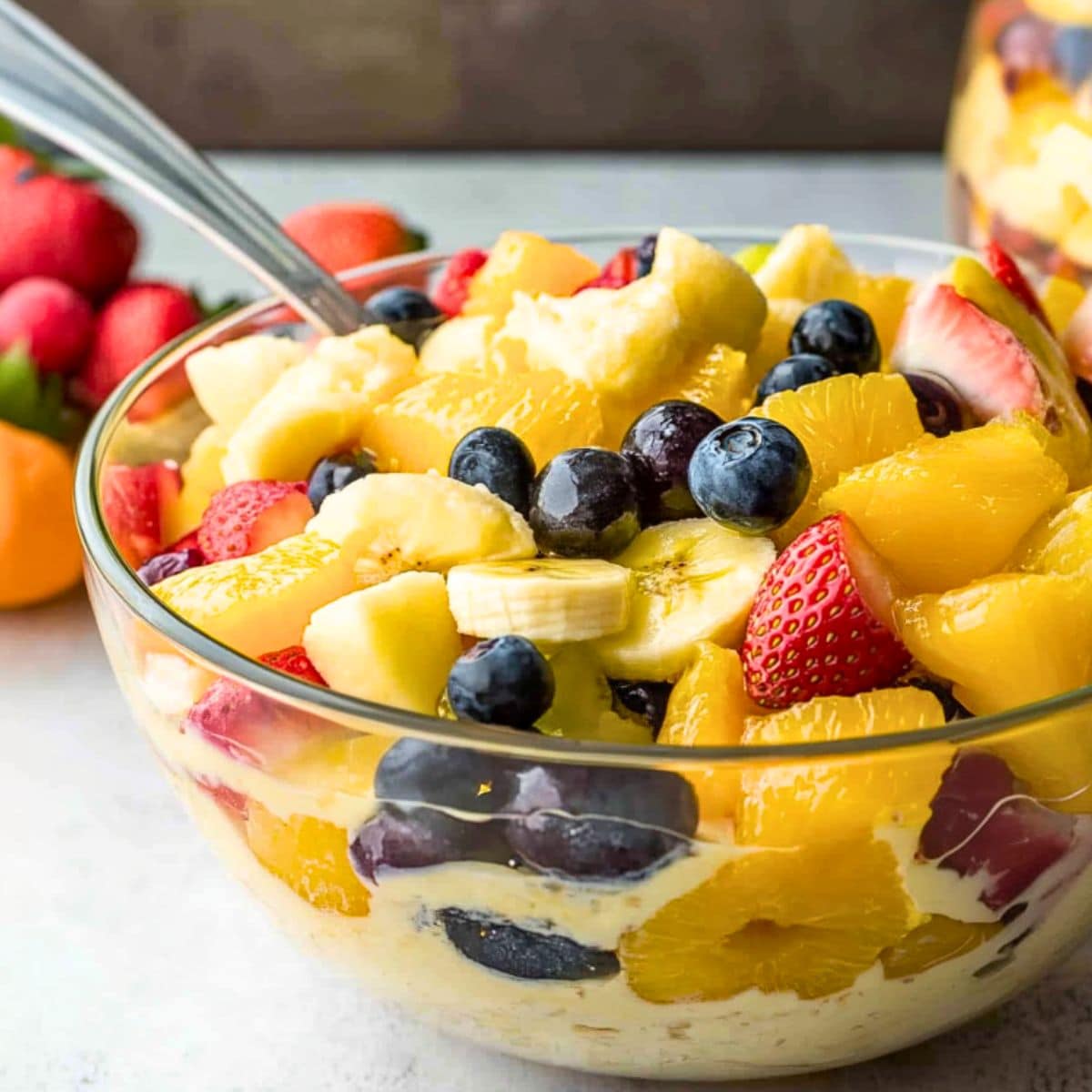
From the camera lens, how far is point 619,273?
→ 114 centimetres

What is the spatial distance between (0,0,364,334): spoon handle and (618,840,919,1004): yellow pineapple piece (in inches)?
24.6

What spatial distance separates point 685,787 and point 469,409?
355 millimetres

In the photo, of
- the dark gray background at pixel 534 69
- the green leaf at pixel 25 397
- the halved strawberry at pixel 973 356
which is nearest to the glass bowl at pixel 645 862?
the halved strawberry at pixel 973 356

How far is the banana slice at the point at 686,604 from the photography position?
77 cm

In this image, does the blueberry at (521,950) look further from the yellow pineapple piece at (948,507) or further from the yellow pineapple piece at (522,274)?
the yellow pineapple piece at (522,274)

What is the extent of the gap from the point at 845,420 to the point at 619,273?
1.07 ft

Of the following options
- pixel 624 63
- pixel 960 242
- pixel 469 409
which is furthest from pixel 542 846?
pixel 624 63

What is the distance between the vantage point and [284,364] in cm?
109

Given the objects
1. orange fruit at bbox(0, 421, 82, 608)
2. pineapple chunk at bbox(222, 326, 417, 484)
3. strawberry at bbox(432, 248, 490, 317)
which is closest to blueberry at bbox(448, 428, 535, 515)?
pineapple chunk at bbox(222, 326, 417, 484)

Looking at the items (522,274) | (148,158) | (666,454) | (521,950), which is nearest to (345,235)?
(148,158)

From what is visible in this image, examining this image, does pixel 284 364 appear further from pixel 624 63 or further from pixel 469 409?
pixel 624 63

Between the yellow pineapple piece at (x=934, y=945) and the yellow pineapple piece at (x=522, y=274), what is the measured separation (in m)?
0.56

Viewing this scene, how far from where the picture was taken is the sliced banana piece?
819mm

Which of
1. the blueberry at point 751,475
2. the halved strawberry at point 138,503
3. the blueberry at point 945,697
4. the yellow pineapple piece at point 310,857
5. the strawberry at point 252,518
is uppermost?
the blueberry at point 751,475
